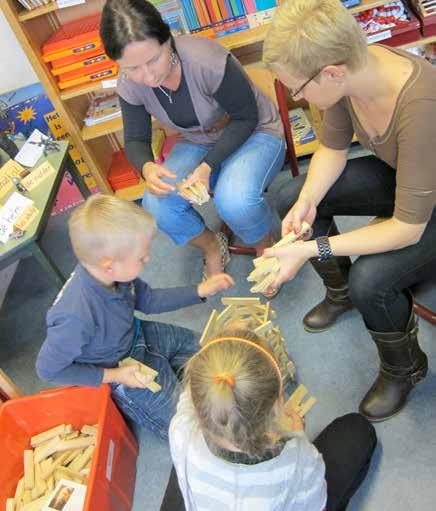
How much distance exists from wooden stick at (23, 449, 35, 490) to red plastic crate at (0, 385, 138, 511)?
26mm

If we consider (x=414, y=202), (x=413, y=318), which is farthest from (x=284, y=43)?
(x=413, y=318)

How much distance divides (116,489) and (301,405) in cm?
62

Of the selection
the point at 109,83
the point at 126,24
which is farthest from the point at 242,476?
the point at 109,83

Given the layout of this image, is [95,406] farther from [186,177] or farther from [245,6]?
[245,6]

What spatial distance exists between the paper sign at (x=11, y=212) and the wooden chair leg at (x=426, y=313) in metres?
1.50

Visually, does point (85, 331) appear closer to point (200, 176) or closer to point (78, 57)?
point (200, 176)

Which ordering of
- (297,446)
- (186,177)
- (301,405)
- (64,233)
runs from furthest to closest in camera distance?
1. (64,233)
2. (186,177)
3. (301,405)
4. (297,446)

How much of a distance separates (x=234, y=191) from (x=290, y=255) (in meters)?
0.51

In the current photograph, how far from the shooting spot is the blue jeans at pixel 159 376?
5.19ft

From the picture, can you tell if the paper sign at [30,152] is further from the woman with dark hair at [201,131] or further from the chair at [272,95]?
the chair at [272,95]

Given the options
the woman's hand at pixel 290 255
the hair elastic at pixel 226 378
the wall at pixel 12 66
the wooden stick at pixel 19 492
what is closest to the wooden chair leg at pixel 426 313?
the woman's hand at pixel 290 255

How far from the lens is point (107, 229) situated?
4.28 ft

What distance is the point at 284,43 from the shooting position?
1.15 metres

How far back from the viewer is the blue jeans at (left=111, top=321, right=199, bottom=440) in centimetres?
158
